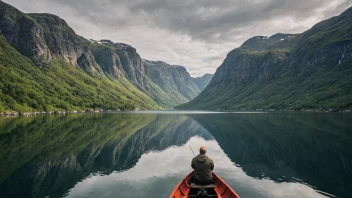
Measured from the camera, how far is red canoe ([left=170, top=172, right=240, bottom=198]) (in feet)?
59.5

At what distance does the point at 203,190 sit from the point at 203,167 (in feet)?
5.88

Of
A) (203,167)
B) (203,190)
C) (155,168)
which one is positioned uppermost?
(203,167)

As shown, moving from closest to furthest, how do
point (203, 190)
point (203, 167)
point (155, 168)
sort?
point (203, 190) < point (203, 167) < point (155, 168)

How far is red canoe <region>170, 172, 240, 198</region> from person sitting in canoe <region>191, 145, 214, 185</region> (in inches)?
23.7

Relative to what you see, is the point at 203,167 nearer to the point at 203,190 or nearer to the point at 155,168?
the point at 203,190

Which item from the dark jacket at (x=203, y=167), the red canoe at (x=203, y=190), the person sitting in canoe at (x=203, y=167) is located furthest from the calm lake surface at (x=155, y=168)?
the dark jacket at (x=203, y=167)

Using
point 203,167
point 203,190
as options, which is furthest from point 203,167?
point 203,190

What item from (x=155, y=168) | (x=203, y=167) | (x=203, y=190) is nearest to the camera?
(x=203, y=190)

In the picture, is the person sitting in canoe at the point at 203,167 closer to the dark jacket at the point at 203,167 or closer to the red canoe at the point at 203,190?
the dark jacket at the point at 203,167

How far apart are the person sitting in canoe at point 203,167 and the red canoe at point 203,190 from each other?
603mm

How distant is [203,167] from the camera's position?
19.7 metres

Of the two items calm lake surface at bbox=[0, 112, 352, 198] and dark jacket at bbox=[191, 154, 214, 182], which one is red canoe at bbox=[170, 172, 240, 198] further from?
calm lake surface at bbox=[0, 112, 352, 198]

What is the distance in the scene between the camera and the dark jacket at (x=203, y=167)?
64.4 feet

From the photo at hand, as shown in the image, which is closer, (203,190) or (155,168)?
(203,190)
